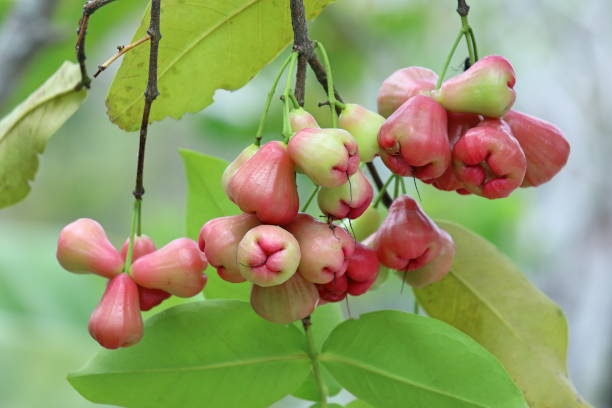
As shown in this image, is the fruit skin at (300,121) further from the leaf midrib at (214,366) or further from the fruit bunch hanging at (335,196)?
the leaf midrib at (214,366)

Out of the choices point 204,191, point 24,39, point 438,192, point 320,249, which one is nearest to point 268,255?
point 320,249

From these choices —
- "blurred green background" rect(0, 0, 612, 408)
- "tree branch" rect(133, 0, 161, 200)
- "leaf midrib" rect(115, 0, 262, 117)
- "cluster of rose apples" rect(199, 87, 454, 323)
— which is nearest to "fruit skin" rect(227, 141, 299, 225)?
"cluster of rose apples" rect(199, 87, 454, 323)

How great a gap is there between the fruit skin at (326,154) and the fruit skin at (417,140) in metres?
0.05

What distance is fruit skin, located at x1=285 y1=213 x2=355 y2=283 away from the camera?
65 centimetres

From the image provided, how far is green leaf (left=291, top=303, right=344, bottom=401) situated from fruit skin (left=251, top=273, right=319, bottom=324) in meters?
0.14

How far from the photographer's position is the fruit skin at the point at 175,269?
0.75m

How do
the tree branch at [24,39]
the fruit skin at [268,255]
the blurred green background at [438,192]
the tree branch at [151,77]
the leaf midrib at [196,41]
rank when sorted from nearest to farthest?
the fruit skin at [268,255] → the tree branch at [151,77] → the leaf midrib at [196,41] → the tree branch at [24,39] → the blurred green background at [438,192]

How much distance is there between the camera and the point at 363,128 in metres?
0.70

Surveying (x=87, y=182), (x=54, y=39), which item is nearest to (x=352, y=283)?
(x=54, y=39)

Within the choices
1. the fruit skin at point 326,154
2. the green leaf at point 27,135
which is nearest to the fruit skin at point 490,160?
the fruit skin at point 326,154

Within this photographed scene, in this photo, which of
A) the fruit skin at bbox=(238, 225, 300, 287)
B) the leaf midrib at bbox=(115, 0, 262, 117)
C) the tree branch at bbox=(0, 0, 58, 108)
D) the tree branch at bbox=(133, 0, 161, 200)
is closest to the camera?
the fruit skin at bbox=(238, 225, 300, 287)

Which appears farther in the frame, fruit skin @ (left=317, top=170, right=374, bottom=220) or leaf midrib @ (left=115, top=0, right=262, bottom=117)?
leaf midrib @ (left=115, top=0, right=262, bottom=117)

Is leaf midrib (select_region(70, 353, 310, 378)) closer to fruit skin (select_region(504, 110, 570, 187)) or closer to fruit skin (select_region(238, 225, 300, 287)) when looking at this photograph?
fruit skin (select_region(238, 225, 300, 287))

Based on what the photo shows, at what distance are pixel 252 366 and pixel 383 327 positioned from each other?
0.43 ft
